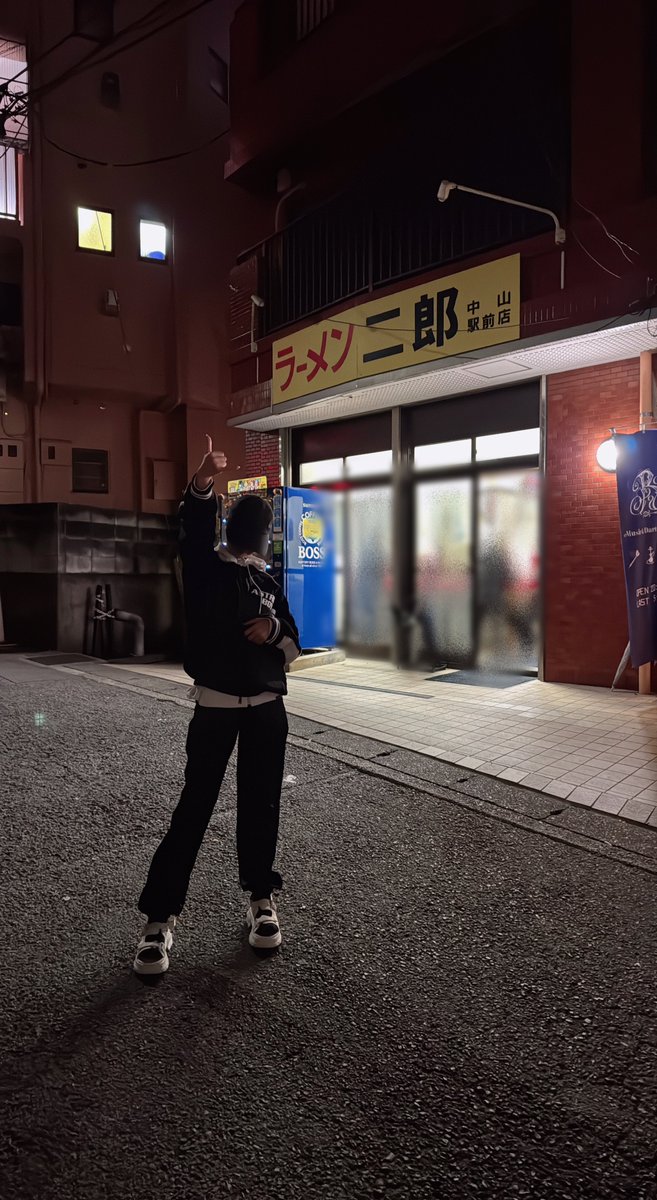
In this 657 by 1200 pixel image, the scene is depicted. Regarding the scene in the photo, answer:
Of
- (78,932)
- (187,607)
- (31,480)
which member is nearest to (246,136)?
(31,480)

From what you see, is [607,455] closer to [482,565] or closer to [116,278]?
[482,565]

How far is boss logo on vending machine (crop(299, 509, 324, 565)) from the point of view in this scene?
1205cm

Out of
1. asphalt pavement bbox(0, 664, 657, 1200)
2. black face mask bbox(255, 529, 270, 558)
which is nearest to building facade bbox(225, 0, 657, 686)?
asphalt pavement bbox(0, 664, 657, 1200)

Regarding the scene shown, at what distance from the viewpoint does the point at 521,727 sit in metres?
7.65

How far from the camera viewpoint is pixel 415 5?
420 inches

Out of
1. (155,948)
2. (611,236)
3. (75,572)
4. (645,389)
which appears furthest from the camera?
(75,572)

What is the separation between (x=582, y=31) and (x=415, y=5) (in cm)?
304

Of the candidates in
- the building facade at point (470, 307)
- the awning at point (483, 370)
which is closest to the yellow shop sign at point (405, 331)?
the building facade at point (470, 307)

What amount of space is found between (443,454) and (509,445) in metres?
1.22

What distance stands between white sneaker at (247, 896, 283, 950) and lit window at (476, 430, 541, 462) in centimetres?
845

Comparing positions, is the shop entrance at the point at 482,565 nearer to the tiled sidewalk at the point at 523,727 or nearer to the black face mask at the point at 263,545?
the tiled sidewalk at the point at 523,727

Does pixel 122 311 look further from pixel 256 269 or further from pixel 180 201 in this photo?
pixel 256 269

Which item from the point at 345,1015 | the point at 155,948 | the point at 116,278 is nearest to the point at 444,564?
the point at 155,948

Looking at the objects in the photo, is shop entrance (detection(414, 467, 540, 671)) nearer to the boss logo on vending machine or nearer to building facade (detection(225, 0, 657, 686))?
building facade (detection(225, 0, 657, 686))
